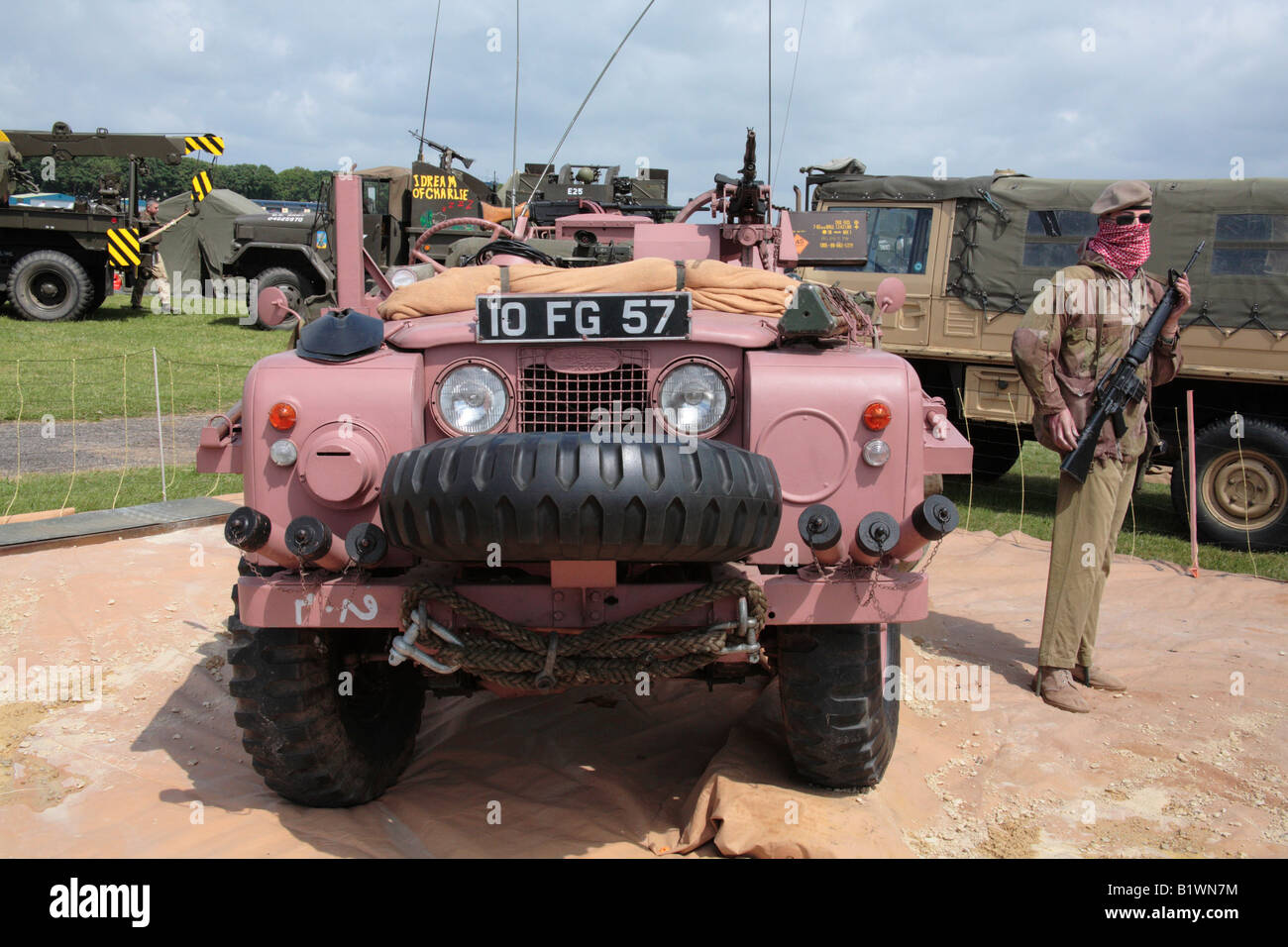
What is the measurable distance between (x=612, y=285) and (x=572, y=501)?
1336 mm

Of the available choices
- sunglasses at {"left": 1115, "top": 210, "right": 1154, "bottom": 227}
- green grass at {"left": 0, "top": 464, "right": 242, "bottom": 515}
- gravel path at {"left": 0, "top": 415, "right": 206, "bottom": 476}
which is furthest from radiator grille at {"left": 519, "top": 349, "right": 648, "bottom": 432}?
gravel path at {"left": 0, "top": 415, "right": 206, "bottom": 476}

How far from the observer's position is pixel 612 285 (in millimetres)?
3711

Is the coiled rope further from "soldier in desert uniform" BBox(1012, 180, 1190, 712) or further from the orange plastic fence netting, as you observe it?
"soldier in desert uniform" BBox(1012, 180, 1190, 712)

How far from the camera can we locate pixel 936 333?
34.5ft

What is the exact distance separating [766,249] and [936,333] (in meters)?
5.41

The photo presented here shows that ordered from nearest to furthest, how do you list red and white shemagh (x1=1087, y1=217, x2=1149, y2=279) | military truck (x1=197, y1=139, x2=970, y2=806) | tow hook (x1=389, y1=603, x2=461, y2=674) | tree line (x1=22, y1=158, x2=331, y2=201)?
military truck (x1=197, y1=139, x2=970, y2=806)
tow hook (x1=389, y1=603, x2=461, y2=674)
red and white shemagh (x1=1087, y1=217, x2=1149, y2=279)
tree line (x1=22, y1=158, x2=331, y2=201)

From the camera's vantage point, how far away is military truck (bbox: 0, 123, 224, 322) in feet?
57.2

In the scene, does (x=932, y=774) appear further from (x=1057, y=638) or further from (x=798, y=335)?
(x=798, y=335)

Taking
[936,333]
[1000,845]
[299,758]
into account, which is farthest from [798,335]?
[936,333]

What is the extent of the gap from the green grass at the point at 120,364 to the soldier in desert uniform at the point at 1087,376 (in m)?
9.85

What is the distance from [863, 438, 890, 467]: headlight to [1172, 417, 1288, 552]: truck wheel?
6599 millimetres

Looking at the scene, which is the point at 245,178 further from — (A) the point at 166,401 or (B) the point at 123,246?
(A) the point at 166,401

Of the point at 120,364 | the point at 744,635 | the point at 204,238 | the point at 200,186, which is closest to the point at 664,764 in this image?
the point at 744,635

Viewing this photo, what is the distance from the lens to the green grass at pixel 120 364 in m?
12.2
